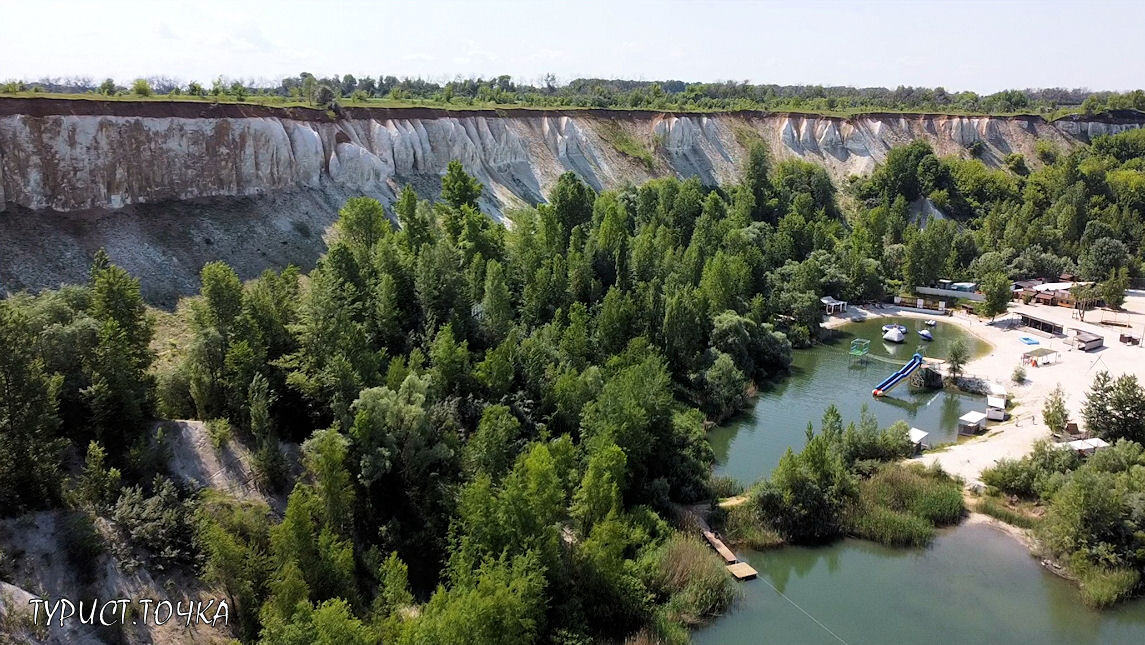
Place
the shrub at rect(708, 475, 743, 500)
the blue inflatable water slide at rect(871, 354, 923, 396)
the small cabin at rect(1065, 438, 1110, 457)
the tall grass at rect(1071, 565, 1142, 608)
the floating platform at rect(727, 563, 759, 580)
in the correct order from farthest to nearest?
the blue inflatable water slide at rect(871, 354, 923, 396) → the small cabin at rect(1065, 438, 1110, 457) → the shrub at rect(708, 475, 743, 500) → the floating platform at rect(727, 563, 759, 580) → the tall grass at rect(1071, 565, 1142, 608)

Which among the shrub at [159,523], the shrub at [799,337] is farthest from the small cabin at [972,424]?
the shrub at [159,523]

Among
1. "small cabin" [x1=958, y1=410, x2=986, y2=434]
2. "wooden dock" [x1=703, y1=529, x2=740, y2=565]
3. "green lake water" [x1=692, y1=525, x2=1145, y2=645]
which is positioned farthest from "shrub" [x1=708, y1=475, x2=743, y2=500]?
"small cabin" [x1=958, y1=410, x2=986, y2=434]

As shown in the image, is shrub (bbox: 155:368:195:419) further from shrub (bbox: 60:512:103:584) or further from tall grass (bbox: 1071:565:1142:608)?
tall grass (bbox: 1071:565:1142:608)

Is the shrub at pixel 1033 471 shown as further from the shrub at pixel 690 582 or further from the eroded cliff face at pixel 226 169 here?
the eroded cliff face at pixel 226 169

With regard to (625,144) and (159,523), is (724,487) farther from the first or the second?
(625,144)

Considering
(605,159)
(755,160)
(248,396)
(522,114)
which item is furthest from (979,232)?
(248,396)

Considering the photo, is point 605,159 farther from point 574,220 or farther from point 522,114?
point 574,220

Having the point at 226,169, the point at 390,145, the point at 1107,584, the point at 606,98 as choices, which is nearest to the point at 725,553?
the point at 1107,584
